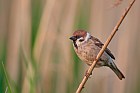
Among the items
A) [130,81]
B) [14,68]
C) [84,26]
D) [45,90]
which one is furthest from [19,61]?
[130,81]

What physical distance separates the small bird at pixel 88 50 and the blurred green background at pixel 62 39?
0.21 m

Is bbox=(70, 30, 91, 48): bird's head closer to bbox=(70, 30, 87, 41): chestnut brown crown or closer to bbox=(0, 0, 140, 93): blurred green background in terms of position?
bbox=(70, 30, 87, 41): chestnut brown crown

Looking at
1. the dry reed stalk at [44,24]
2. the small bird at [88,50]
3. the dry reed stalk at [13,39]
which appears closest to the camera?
the small bird at [88,50]

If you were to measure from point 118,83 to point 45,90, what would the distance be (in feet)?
1.61

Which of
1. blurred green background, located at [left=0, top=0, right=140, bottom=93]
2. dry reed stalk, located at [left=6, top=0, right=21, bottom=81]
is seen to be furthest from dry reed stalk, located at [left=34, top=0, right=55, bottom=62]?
dry reed stalk, located at [left=6, top=0, right=21, bottom=81]

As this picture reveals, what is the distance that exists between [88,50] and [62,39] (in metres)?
0.49

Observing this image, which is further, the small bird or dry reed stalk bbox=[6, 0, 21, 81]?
dry reed stalk bbox=[6, 0, 21, 81]

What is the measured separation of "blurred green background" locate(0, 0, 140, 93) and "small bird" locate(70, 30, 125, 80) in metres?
0.21

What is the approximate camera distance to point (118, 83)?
2793 mm

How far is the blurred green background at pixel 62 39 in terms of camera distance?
2.62 metres

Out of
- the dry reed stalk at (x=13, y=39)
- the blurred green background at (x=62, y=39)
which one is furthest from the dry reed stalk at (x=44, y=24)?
the dry reed stalk at (x=13, y=39)

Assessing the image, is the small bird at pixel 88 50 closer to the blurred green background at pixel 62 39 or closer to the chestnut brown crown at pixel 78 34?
the chestnut brown crown at pixel 78 34

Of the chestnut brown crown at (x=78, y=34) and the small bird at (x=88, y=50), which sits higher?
the chestnut brown crown at (x=78, y=34)

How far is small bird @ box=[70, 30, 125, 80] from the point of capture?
2.27 meters
